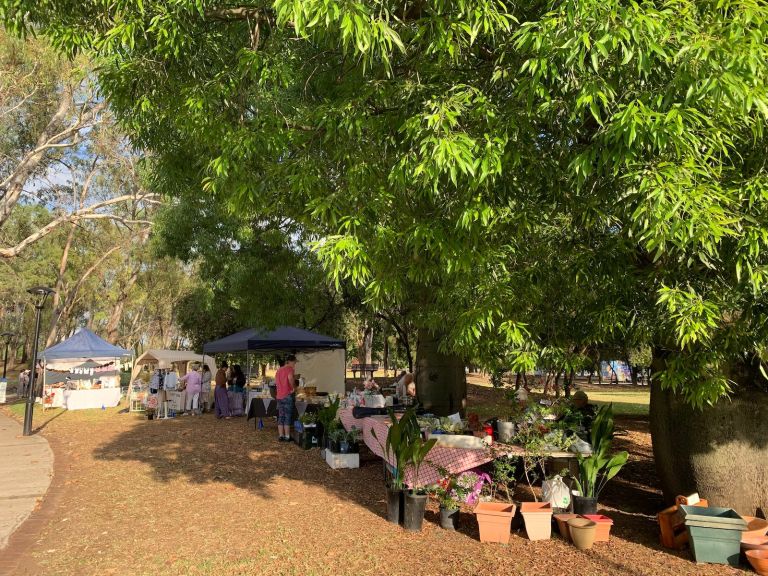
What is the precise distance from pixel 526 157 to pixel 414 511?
11.6ft

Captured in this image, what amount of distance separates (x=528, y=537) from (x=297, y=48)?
562cm

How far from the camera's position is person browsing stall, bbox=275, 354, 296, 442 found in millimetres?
11344

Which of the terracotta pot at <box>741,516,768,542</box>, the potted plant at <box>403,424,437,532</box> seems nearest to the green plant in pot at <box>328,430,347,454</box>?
the potted plant at <box>403,424,437,532</box>

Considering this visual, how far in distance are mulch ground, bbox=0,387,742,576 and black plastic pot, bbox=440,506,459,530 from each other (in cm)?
9

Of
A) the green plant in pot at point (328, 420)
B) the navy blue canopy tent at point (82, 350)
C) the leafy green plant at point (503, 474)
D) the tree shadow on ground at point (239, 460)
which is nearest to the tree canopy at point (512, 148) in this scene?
the leafy green plant at point (503, 474)

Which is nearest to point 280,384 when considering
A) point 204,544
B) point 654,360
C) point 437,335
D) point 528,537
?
point 437,335

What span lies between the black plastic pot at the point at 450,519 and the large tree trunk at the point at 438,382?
5678mm

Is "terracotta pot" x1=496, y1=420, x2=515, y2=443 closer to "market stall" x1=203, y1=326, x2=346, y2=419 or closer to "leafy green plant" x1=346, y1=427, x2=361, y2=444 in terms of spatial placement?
"leafy green plant" x1=346, y1=427, x2=361, y2=444

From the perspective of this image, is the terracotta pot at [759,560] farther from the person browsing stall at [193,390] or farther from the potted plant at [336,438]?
the person browsing stall at [193,390]

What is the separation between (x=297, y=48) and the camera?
263 inches

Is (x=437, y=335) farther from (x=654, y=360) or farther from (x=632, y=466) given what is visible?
(x=654, y=360)

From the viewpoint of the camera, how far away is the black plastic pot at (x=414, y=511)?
583 cm

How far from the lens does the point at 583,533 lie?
209 inches

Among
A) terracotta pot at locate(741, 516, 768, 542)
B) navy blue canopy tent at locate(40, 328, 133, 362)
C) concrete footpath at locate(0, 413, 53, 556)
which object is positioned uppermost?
navy blue canopy tent at locate(40, 328, 133, 362)
